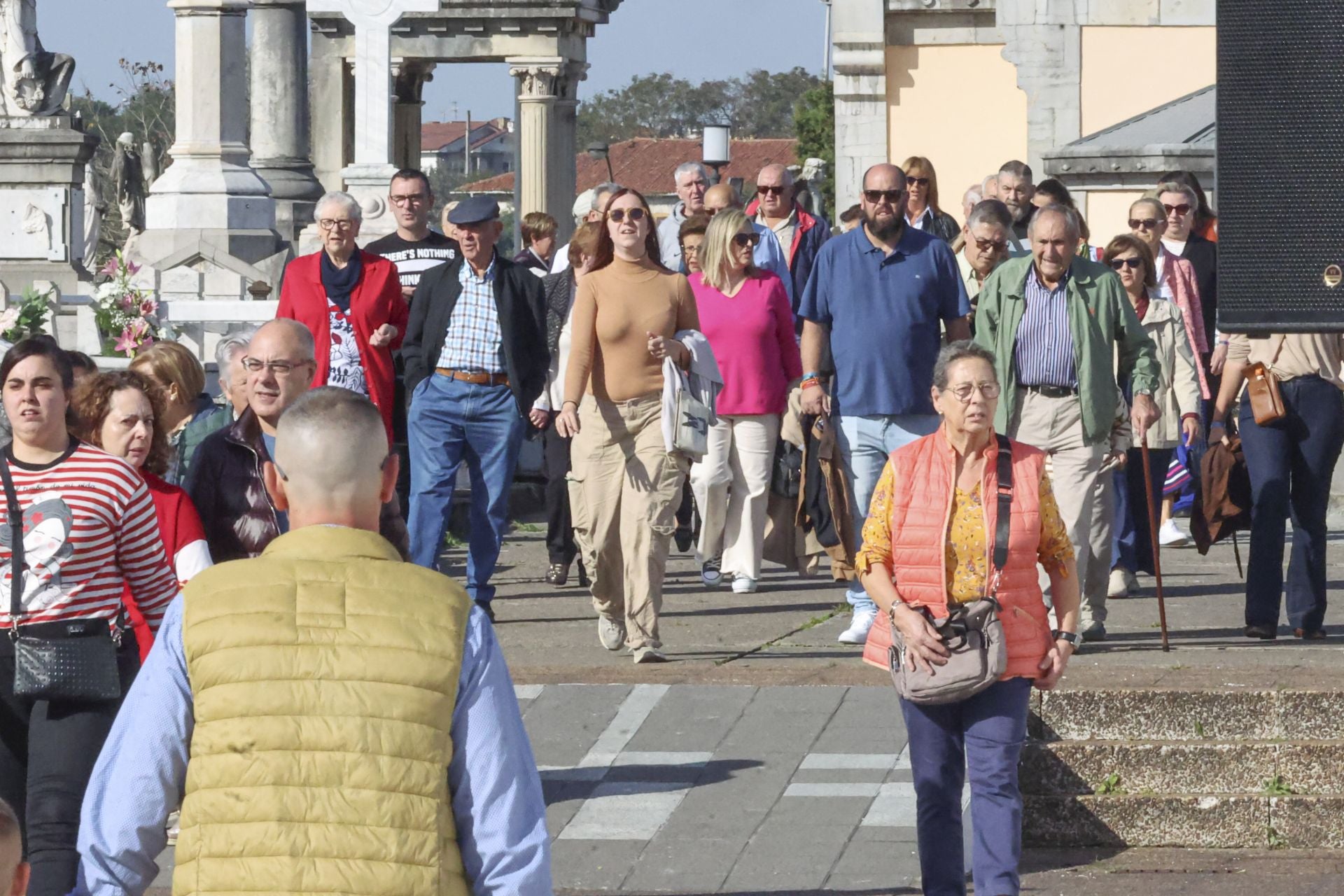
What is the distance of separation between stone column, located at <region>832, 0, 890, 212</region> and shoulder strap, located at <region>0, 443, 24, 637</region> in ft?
57.8

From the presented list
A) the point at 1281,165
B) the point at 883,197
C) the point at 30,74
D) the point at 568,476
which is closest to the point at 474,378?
the point at 568,476

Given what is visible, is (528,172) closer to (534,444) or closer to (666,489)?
(534,444)

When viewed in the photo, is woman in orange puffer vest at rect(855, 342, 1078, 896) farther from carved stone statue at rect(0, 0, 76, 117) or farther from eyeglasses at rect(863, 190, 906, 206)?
Answer: carved stone statue at rect(0, 0, 76, 117)

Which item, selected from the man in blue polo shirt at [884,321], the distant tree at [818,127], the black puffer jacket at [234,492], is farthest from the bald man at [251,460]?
the distant tree at [818,127]

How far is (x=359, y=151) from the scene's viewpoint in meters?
15.0

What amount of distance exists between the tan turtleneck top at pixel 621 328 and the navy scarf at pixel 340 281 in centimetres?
115

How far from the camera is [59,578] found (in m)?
5.66

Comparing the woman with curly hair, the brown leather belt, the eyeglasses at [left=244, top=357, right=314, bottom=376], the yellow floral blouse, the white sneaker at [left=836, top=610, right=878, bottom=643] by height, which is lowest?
the white sneaker at [left=836, top=610, right=878, bottom=643]

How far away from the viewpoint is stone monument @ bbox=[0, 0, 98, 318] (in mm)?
19625

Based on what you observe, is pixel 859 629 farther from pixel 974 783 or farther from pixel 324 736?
pixel 324 736

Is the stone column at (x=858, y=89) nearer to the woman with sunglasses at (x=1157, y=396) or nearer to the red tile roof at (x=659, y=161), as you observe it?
the woman with sunglasses at (x=1157, y=396)

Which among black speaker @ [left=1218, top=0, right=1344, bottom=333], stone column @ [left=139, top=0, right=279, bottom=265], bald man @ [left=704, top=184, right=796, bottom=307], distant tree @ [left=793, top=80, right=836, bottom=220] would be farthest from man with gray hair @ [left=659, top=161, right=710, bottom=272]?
distant tree @ [left=793, top=80, right=836, bottom=220]

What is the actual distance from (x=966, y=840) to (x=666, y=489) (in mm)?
2612

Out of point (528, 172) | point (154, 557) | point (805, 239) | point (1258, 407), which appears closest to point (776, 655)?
point (1258, 407)
